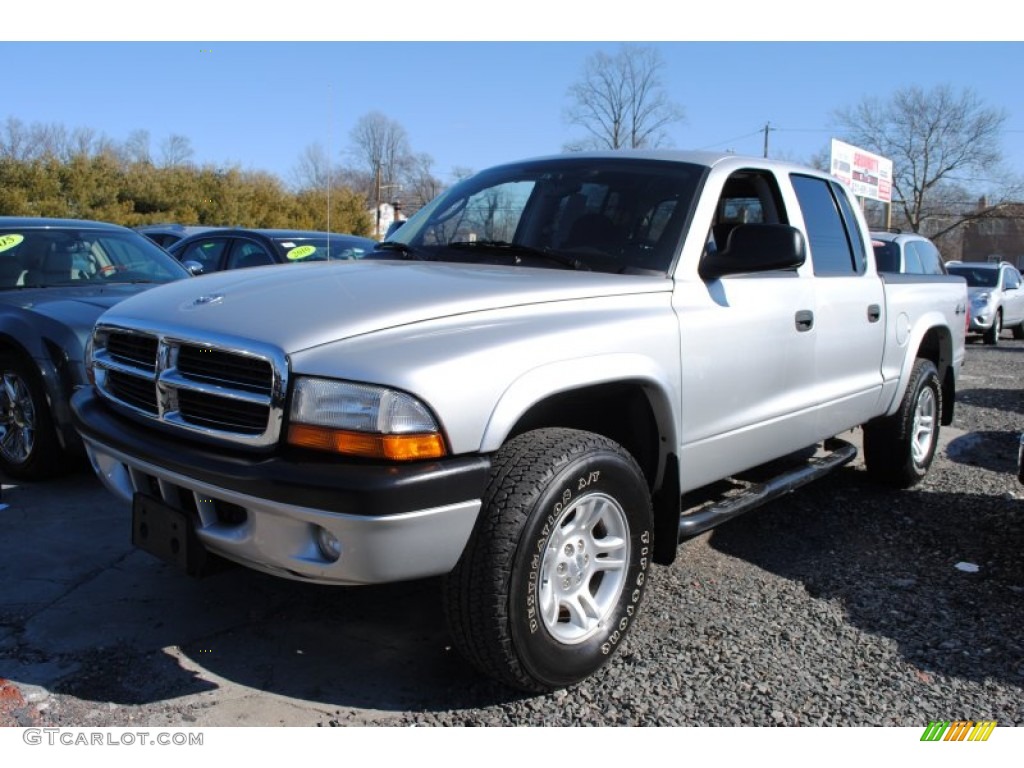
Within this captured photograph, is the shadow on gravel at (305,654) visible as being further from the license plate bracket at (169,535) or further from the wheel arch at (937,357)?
the wheel arch at (937,357)

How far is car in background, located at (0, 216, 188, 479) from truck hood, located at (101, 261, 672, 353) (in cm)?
183

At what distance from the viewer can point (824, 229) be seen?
14.6ft

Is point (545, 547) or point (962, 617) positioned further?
→ point (962, 617)

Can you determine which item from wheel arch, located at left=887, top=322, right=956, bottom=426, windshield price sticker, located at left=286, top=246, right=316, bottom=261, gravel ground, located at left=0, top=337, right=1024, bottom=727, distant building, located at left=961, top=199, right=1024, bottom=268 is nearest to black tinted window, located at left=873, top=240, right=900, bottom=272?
wheel arch, located at left=887, top=322, right=956, bottom=426

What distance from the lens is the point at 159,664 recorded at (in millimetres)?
2990

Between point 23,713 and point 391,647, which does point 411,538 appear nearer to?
point 391,647

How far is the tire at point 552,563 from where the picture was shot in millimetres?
2521

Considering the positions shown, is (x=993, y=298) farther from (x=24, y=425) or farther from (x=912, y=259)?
(x=24, y=425)

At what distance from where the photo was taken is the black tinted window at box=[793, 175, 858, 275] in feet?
14.1

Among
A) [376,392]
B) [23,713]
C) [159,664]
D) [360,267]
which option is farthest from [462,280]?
[23,713]

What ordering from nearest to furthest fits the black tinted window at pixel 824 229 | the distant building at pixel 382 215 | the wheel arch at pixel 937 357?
the black tinted window at pixel 824 229, the wheel arch at pixel 937 357, the distant building at pixel 382 215

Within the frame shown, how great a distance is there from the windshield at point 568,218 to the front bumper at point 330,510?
1306mm

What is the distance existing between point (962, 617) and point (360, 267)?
9.25ft

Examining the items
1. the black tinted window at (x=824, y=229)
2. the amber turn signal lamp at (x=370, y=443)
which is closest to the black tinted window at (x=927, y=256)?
the black tinted window at (x=824, y=229)
